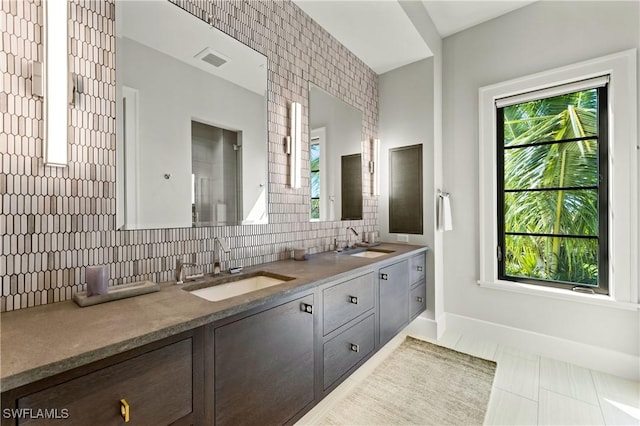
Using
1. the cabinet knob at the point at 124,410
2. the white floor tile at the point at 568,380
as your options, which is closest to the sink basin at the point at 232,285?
the cabinet knob at the point at 124,410

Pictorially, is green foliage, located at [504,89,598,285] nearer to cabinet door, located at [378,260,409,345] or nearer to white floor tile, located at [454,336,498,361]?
white floor tile, located at [454,336,498,361]

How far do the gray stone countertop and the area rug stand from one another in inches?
43.3

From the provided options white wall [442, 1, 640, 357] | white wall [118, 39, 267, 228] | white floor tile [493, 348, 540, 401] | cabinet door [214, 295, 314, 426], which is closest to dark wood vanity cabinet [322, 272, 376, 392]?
cabinet door [214, 295, 314, 426]

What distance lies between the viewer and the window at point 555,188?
2.37m

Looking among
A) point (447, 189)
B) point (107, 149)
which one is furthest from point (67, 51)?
point (447, 189)

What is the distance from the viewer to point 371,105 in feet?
10.4

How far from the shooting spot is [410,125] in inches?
121

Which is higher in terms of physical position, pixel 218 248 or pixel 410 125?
pixel 410 125

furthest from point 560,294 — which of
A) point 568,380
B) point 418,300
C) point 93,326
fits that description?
point 93,326

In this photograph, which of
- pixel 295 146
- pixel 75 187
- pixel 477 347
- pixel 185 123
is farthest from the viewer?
pixel 477 347

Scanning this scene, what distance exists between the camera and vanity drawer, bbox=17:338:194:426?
2.34 ft

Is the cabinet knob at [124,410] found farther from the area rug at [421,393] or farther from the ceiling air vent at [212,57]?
the ceiling air vent at [212,57]

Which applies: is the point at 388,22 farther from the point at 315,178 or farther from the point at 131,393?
the point at 131,393

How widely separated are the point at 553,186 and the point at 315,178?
215cm
